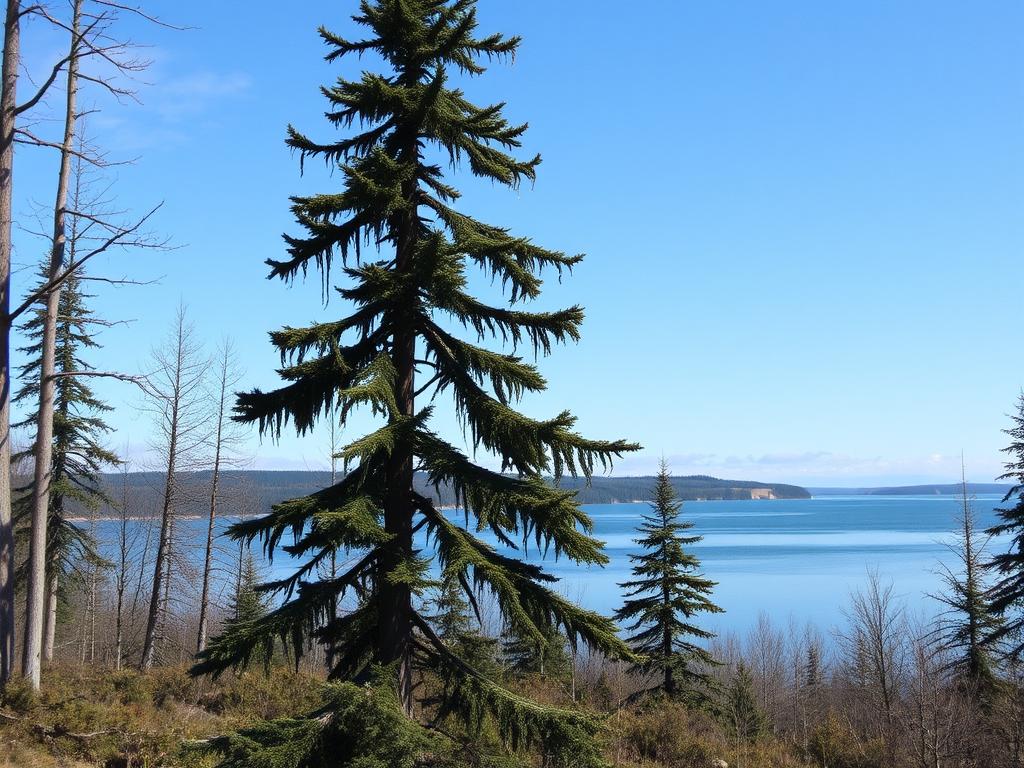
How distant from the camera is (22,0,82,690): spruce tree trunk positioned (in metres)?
13.2

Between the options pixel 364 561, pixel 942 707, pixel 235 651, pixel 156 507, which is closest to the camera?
pixel 235 651

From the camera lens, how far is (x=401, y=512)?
815 centimetres

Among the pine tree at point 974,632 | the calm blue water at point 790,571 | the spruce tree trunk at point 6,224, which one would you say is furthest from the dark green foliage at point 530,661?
the spruce tree trunk at point 6,224

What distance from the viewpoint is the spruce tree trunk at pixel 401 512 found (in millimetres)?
7768

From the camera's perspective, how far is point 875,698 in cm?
2848

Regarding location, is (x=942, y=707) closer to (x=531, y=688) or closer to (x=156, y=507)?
(x=531, y=688)

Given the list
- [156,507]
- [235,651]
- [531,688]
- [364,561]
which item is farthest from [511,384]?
[156,507]

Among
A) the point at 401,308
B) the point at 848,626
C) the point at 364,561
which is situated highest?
the point at 401,308

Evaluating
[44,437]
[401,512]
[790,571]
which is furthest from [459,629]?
[790,571]

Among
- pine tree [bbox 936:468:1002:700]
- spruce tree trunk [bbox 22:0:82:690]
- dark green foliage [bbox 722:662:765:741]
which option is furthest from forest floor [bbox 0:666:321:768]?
pine tree [bbox 936:468:1002:700]

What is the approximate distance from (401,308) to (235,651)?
381 centimetres

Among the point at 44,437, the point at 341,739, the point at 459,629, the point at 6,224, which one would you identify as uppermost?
the point at 6,224

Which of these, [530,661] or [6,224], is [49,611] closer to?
[530,661]

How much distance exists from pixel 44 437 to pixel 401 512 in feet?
30.3
